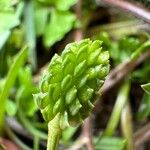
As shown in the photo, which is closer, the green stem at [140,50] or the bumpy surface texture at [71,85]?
the bumpy surface texture at [71,85]

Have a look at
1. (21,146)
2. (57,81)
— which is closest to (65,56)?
(57,81)

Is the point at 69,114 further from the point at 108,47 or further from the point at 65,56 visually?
the point at 108,47

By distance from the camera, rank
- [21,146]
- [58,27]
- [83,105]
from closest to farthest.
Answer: [83,105], [21,146], [58,27]

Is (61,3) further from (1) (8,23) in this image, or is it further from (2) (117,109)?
(2) (117,109)

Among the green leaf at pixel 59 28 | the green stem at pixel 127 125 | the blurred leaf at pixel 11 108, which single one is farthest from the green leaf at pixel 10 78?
the green stem at pixel 127 125

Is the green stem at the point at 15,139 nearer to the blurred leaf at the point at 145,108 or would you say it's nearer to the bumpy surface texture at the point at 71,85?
the blurred leaf at the point at 145,108

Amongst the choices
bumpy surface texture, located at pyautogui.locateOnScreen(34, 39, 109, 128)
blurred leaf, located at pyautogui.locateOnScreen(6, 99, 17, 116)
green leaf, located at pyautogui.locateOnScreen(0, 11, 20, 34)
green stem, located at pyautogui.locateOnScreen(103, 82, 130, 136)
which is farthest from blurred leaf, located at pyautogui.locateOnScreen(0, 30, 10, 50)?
bumpy surface texture, located at pyautogui.locateOnScreen(34, 39, 109, 128)
